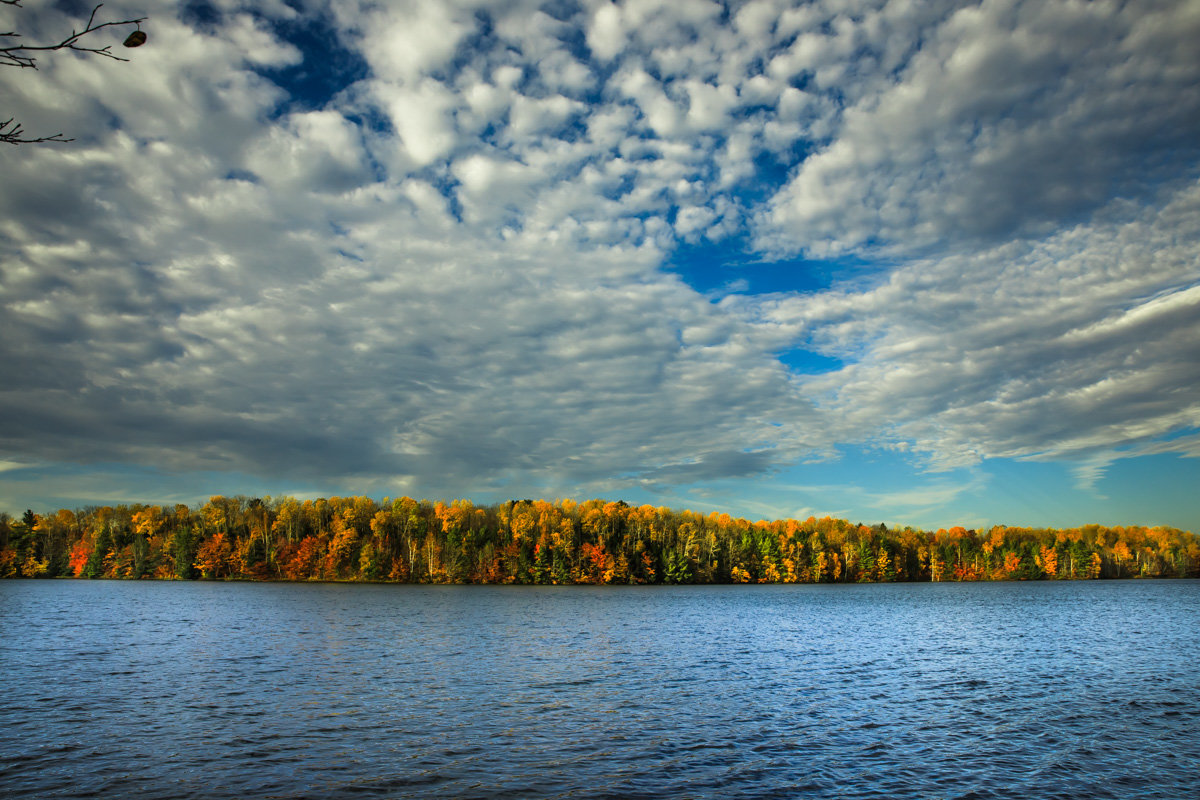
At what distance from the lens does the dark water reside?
19125 millimetres

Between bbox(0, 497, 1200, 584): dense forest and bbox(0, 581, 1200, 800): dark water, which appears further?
bbox(0, 497, 1200, 584): dense forest

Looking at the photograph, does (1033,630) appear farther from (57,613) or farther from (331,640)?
(57,613)

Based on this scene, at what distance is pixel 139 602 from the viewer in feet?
299

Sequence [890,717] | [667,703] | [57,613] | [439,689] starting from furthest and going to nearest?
[57,613] < [439,689] < [667,703] < [890,717]

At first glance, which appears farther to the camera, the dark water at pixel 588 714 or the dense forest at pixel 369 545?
the dense forest at pixel 369 545

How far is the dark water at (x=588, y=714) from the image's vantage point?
1912 centimetres

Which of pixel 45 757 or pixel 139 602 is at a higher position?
pixel 45 757

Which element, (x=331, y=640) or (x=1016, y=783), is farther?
(x=331, y=640)

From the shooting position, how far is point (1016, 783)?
19.4 m

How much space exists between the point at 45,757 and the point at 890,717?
3133 cm

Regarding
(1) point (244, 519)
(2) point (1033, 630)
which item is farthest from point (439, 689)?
(1) point (244, 519)

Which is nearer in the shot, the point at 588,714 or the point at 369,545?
the point at 588,714

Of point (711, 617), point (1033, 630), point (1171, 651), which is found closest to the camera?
point (1171, 651)

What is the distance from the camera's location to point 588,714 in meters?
27.0
